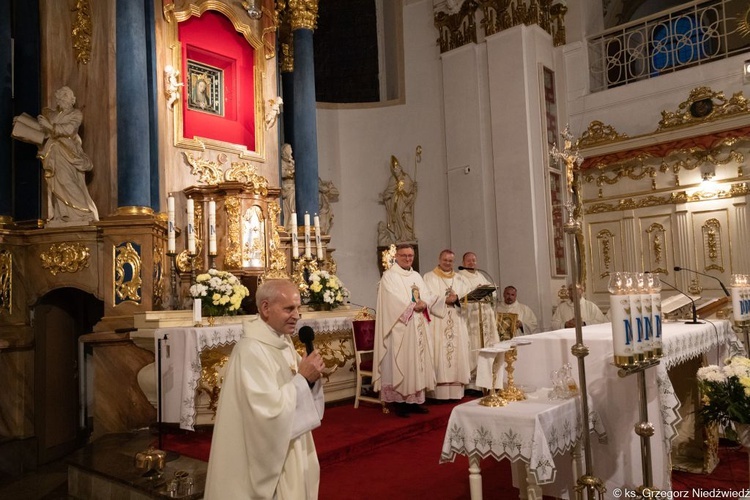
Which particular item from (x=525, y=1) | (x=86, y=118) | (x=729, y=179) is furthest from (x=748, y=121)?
(x=86, y=118)

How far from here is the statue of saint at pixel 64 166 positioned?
6.56 m

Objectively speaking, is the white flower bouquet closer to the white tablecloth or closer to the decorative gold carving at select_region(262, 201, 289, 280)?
the decorative gold carving at select_region(262, 201, 289, 280)

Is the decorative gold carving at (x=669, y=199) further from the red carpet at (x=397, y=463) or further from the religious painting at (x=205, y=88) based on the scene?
the religious painting at (x=205, y=88)

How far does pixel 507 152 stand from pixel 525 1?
2758mm

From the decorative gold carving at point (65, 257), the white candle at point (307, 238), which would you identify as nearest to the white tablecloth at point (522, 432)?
the decorative gold carving at point (65, 257)

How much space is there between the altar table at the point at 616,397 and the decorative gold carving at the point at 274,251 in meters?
4.41

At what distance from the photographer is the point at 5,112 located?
6.75 meters

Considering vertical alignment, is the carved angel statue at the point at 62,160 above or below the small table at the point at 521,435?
above

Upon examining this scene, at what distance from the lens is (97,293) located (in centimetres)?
635

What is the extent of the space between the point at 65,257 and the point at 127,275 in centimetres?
76

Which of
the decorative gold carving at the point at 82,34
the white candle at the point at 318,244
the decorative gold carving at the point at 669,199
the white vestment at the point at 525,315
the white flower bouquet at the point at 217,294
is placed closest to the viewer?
the white flower bouquet at the point at 217,294

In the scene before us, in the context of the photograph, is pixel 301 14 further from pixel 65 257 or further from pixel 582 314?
pixel 582 314

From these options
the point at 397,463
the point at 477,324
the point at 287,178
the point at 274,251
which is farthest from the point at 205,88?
the point at 397,463

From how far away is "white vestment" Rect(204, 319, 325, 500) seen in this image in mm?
2635
